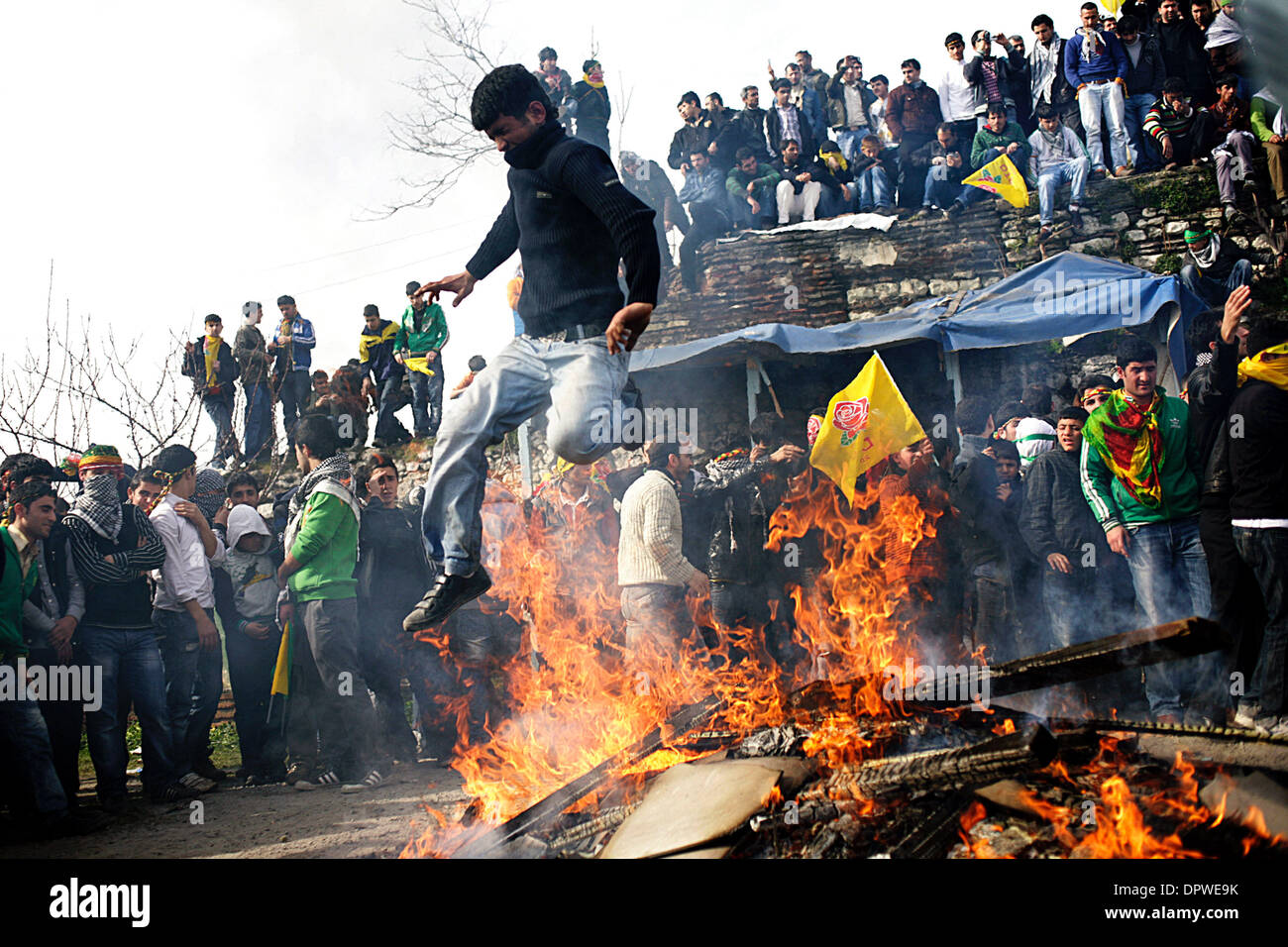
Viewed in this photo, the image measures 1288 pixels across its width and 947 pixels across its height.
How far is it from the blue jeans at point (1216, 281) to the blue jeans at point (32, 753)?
41.6 feet

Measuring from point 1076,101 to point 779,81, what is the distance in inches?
177

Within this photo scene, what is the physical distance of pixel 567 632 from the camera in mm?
7066

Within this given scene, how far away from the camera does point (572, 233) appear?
3.70 metres

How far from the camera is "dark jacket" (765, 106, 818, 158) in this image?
14.2 meters

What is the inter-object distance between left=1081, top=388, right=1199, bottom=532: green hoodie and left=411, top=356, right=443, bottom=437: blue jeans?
9055 millimetres

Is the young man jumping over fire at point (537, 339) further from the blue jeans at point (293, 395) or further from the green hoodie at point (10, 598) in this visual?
the blue jeans at point (293, 395)

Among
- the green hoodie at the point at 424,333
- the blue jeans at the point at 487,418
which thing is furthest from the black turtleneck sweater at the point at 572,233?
the green hoodie at the point at 424,333

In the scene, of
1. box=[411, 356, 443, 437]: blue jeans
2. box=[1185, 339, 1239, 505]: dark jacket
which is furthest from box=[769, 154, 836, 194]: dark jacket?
box=[1185, 339, 1239, 505]: dark jacket

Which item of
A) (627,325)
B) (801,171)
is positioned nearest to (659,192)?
(801,171)

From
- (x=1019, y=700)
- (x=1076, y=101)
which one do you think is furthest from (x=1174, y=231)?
(x=1019, y=700)

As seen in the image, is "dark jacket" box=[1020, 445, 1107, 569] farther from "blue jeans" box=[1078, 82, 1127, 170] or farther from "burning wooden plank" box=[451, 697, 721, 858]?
"blue jeans" box=[1078, 82, 1127, 170]

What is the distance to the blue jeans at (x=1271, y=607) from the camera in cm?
479

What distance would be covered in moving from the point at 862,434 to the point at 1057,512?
1446mm
